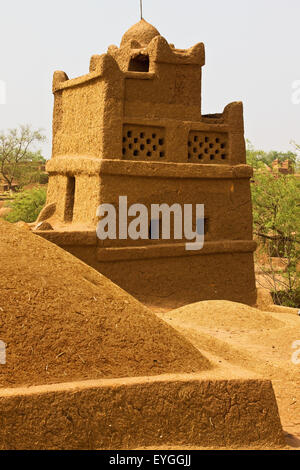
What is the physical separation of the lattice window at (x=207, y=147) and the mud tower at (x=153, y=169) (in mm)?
20

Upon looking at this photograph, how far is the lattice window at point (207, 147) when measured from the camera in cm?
1176

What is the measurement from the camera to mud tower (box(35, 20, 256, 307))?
35.2 feet

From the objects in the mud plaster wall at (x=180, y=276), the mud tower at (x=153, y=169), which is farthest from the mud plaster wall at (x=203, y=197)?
the mud plaster wall at (x=180, y=276)

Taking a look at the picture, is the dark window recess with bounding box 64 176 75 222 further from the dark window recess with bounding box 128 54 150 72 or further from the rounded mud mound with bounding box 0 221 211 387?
the rounded mud mound with bounding box 0 221 211 387

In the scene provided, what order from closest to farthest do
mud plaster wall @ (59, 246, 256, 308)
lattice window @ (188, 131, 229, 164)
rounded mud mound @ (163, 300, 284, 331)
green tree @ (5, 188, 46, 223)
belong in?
1. rounded mud mound @ (163, 300, 284, 331)
2. mud plaster wall @ (59, 246, 256, 308)
3. lattice window @ (188, 131, 229, 164)
4. green tree @ (5, 188, 46, 223)

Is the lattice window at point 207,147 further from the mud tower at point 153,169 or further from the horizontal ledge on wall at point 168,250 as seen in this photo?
the horizontal ledge on wall at point 168,250

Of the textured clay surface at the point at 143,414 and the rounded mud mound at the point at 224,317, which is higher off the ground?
the textured clay surface at the point at 143,414

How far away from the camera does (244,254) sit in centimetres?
1216

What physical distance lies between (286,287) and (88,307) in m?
14.3

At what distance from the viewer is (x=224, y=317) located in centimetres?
959

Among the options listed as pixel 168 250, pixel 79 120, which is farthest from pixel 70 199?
pixel 168 250

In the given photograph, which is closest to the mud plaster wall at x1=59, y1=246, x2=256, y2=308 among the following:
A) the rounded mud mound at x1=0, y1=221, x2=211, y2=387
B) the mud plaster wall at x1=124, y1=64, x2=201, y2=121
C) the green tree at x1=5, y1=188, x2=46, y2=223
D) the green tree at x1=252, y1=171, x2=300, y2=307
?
the mud plaster wall at x1=124, y1=64, x2=201, y2=121

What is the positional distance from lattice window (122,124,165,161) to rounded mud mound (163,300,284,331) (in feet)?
9.85
